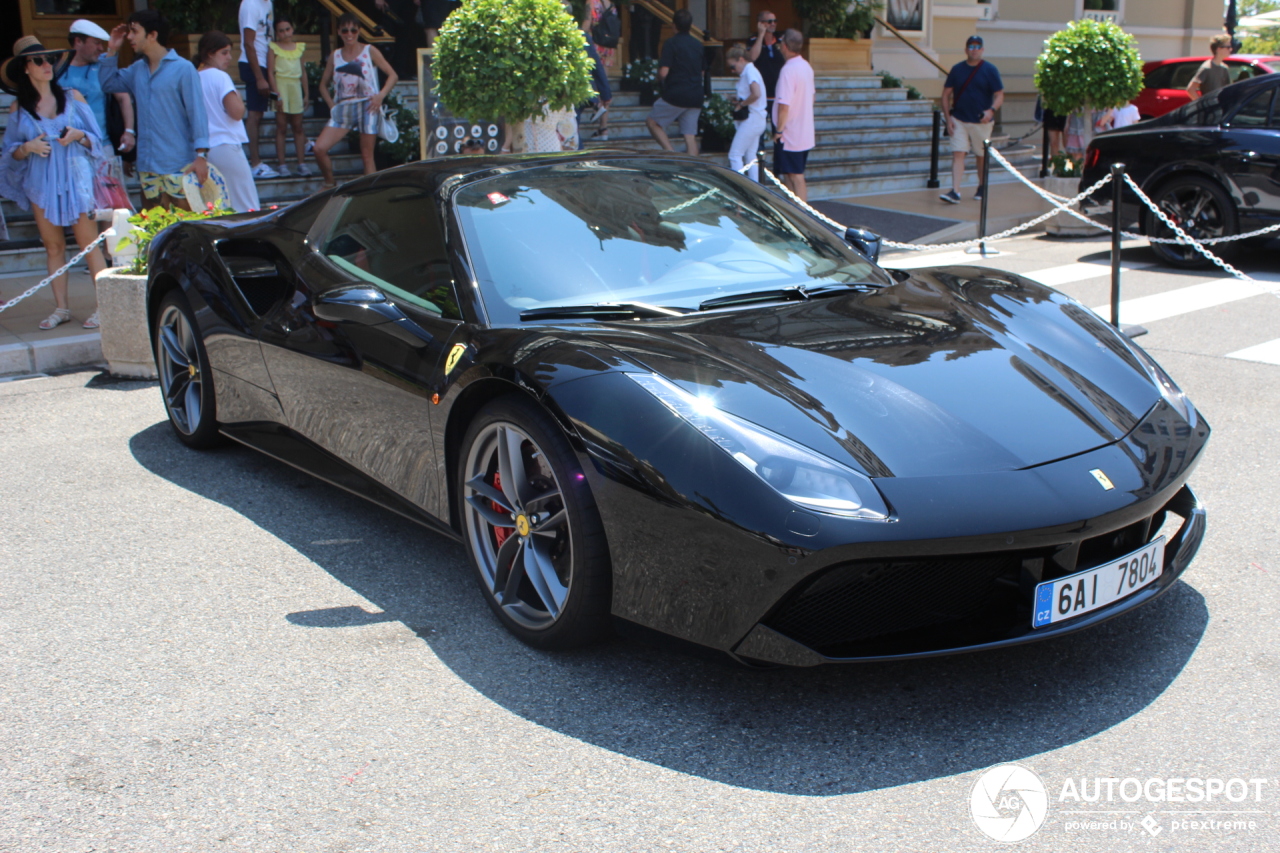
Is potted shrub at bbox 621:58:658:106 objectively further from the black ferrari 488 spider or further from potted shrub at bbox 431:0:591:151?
the black ferrari 488 spider

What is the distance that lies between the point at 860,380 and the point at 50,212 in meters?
6.28

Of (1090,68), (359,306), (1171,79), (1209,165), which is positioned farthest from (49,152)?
(1171,79)

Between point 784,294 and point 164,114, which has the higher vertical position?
point 164,114

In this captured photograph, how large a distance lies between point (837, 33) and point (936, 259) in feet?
34.2

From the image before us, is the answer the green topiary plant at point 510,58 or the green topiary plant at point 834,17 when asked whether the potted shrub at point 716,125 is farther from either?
the green topiary plant at point 510,58

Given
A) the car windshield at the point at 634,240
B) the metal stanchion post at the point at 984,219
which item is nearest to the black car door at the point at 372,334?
the car windshield at the point at 634,240

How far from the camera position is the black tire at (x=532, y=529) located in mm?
3043

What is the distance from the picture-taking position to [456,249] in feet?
12.2

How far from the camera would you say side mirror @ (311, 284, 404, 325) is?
368 centimetres

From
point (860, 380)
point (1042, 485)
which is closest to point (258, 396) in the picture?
point (860, 380)

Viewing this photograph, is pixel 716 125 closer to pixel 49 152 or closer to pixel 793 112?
pixel 793 112

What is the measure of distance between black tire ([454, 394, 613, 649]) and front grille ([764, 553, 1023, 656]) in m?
0.55

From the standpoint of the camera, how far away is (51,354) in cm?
718

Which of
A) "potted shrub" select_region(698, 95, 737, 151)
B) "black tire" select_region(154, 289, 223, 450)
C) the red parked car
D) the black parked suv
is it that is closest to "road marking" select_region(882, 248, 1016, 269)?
the black parked suv
